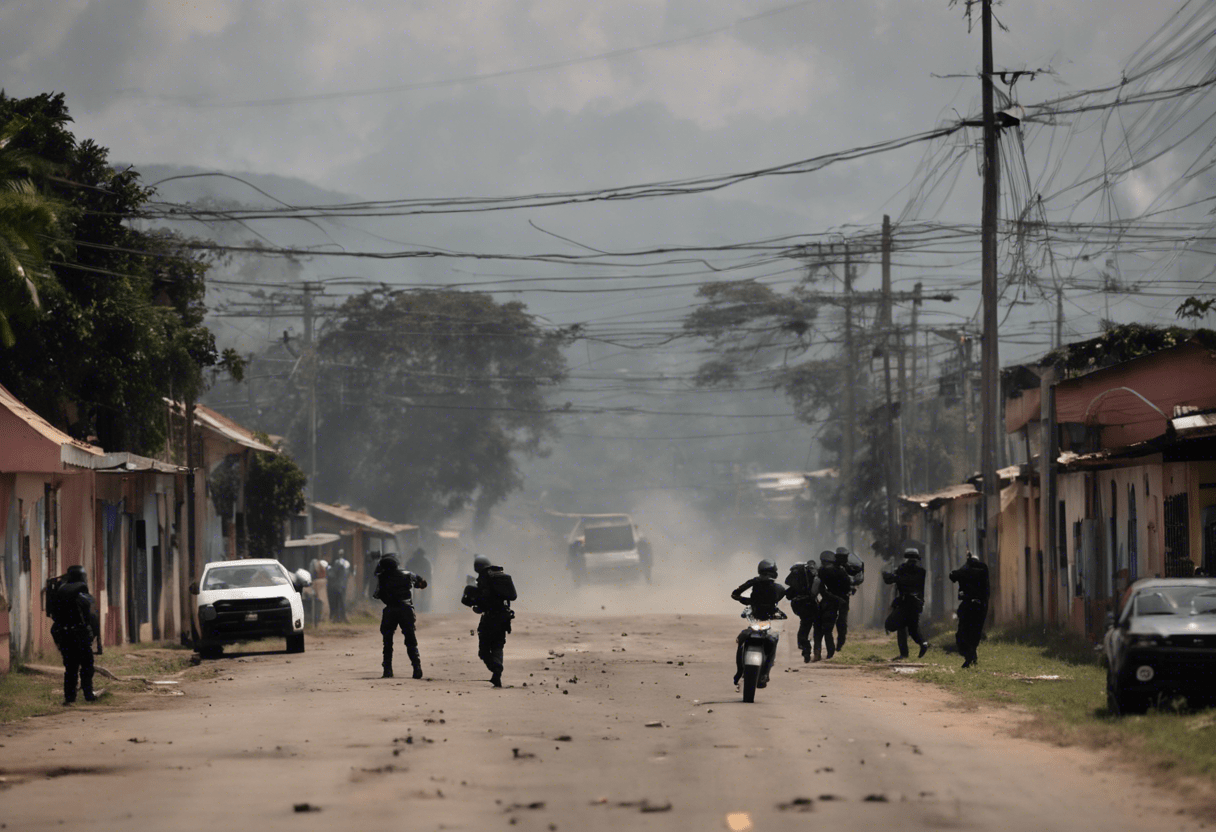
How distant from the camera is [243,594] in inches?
1150

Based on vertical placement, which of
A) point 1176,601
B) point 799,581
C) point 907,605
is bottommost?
point 907,605

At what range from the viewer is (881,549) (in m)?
44.6

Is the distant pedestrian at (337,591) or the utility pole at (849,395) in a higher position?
the utility pole at (849,395)

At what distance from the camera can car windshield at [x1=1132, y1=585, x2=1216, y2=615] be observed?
51.9 feet

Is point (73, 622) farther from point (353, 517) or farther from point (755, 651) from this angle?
point (353, 517)

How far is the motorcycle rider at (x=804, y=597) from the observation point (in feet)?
81.8

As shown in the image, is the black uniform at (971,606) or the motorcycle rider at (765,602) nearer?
the motorcycle rider at (765,602)

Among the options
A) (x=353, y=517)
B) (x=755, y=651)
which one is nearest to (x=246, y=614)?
(x=755, y=651)

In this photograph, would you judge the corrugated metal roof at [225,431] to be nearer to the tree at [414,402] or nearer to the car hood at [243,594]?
the car hood at [243,594]

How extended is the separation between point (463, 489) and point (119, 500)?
4377 cm

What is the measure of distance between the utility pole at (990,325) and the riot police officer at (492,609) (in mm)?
11520

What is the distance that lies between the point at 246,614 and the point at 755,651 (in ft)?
45.0

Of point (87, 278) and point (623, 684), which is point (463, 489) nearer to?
point (87, 278)

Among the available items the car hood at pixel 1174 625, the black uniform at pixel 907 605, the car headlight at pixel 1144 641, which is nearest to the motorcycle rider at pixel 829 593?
the black uniform at pixel 907 605
